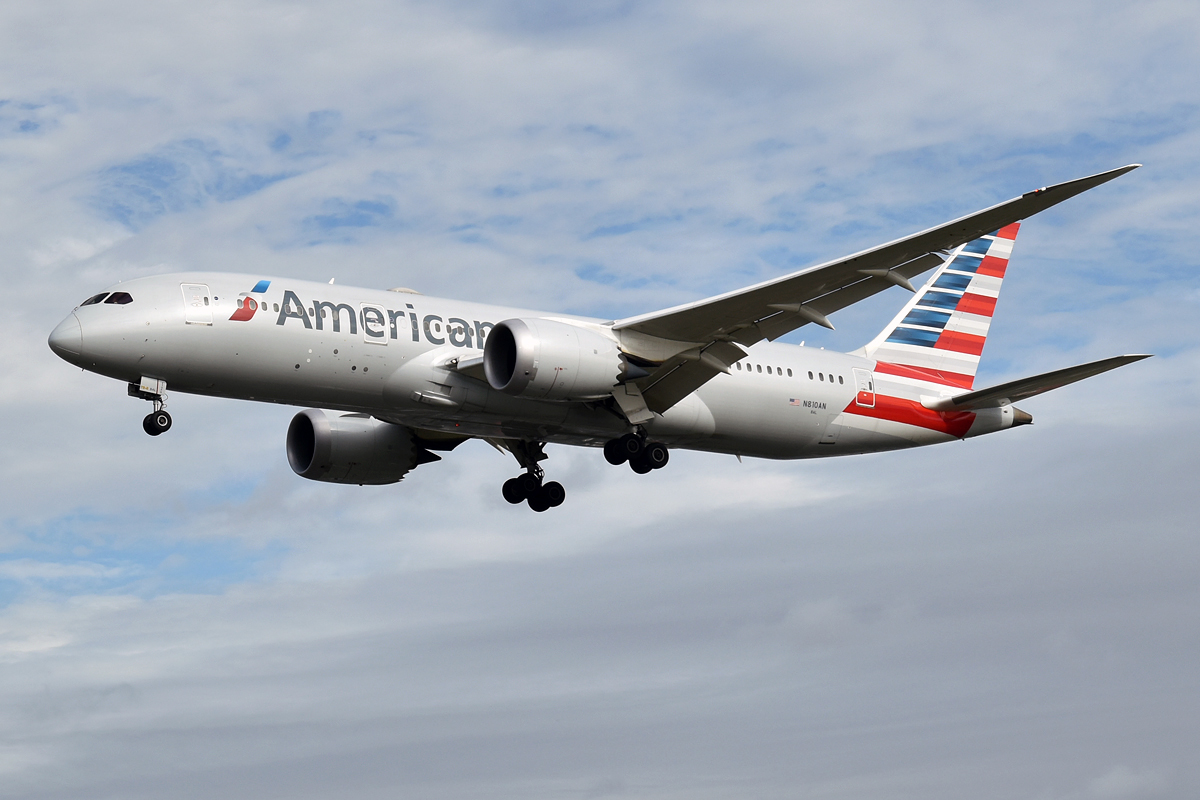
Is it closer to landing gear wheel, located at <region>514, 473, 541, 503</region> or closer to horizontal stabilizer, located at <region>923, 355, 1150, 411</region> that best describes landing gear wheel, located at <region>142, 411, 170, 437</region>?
landing gear wheel, located at <region>514, 473, 541, 503</region>

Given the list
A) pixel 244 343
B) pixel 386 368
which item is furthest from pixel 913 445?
pixel 244 343

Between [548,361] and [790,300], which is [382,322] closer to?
[548,361]

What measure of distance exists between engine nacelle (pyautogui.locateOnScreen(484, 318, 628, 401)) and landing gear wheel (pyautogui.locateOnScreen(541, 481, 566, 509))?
7370 millimetres

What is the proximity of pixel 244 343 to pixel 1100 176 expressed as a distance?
59.3 ft

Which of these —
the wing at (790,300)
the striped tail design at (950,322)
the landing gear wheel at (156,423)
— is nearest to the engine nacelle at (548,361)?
the wing at (790,300)

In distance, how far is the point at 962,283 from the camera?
42844mm

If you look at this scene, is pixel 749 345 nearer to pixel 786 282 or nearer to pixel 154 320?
pixel 786 282

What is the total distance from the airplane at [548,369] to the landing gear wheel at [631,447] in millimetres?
47

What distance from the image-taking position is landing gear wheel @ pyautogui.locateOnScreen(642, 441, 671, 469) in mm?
34969

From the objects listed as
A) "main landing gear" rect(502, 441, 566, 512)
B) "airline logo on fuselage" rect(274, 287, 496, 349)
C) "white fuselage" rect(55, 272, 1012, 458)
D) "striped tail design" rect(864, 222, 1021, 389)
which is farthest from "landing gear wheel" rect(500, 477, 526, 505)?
"striped tail design" rect(864, 222, 1021, 389)

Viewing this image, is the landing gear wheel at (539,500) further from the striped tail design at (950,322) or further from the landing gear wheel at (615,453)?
the striped tail design at (950,322)

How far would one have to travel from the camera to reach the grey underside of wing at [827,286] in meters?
28.3

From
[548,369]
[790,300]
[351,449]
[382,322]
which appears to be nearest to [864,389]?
[790,300]

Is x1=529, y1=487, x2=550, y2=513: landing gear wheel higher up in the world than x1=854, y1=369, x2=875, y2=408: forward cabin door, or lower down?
lower down
